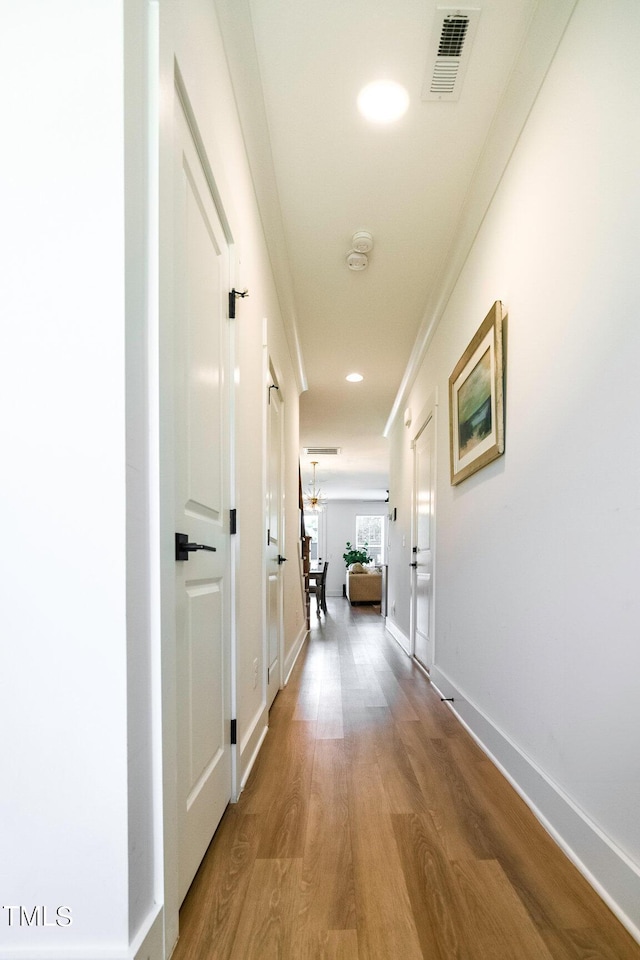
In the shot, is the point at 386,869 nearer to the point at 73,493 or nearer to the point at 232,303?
the point at 73,493

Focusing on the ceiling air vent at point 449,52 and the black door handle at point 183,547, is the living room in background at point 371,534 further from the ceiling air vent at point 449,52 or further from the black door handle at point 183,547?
the black door handle at point 183,547

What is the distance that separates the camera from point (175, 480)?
1324 millimetres

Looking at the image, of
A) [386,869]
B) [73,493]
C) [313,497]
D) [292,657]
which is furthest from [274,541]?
[313,497]

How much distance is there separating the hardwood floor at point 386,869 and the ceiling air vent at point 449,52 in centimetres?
256

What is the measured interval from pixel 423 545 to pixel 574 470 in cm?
299

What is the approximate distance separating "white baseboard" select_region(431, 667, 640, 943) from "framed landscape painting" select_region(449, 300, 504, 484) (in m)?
1.17

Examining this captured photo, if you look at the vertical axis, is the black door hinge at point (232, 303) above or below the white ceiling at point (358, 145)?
below

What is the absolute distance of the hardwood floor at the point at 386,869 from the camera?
1.22 m

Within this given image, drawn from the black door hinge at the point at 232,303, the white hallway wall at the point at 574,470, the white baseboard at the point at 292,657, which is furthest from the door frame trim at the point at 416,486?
the black door hinge at the point at 232,303

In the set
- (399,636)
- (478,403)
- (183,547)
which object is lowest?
(399,636)

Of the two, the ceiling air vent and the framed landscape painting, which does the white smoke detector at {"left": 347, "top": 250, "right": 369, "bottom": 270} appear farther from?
the ceiling air vent

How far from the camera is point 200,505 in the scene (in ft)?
5.25

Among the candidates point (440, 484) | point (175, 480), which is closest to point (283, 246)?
point (440, 484)

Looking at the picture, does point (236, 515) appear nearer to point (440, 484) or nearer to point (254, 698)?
point (254, 698)
